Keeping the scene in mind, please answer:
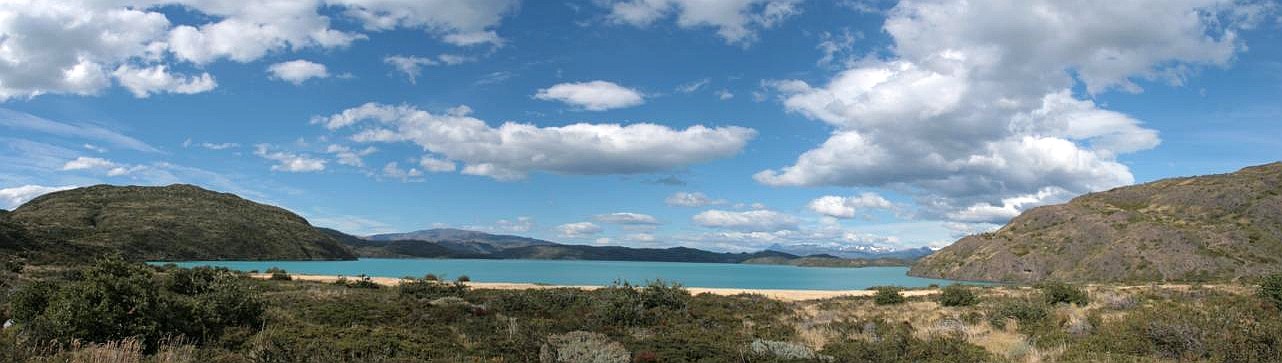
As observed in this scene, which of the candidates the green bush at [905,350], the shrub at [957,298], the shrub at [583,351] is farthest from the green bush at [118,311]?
the shrub at [957,298]

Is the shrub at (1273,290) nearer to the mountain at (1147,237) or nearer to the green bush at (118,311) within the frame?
the green bush at (118,311)

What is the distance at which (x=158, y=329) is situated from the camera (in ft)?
49.9

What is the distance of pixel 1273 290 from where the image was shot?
931 inches

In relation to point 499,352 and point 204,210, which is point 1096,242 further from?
point 204,210

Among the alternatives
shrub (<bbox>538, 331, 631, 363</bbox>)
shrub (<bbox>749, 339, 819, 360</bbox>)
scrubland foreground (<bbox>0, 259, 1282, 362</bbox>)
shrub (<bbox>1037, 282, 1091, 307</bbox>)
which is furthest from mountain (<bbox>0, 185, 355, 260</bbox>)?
shrub (<bbox>1037, 282, 1091, 307</bbox>)

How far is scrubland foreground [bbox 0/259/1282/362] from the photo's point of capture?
1407 cm

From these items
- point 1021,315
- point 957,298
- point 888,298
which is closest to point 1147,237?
point 888,298

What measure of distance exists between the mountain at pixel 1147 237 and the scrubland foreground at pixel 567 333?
230ft

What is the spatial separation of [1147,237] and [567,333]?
100613 mm

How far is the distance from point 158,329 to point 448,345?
6.63 metres

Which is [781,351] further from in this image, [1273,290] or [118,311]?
[1273,290]

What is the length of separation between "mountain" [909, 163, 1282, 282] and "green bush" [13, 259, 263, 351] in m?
93.0

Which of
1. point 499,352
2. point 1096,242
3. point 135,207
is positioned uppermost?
point 135,207

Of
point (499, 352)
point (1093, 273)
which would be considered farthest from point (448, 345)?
point (1093, 273)
